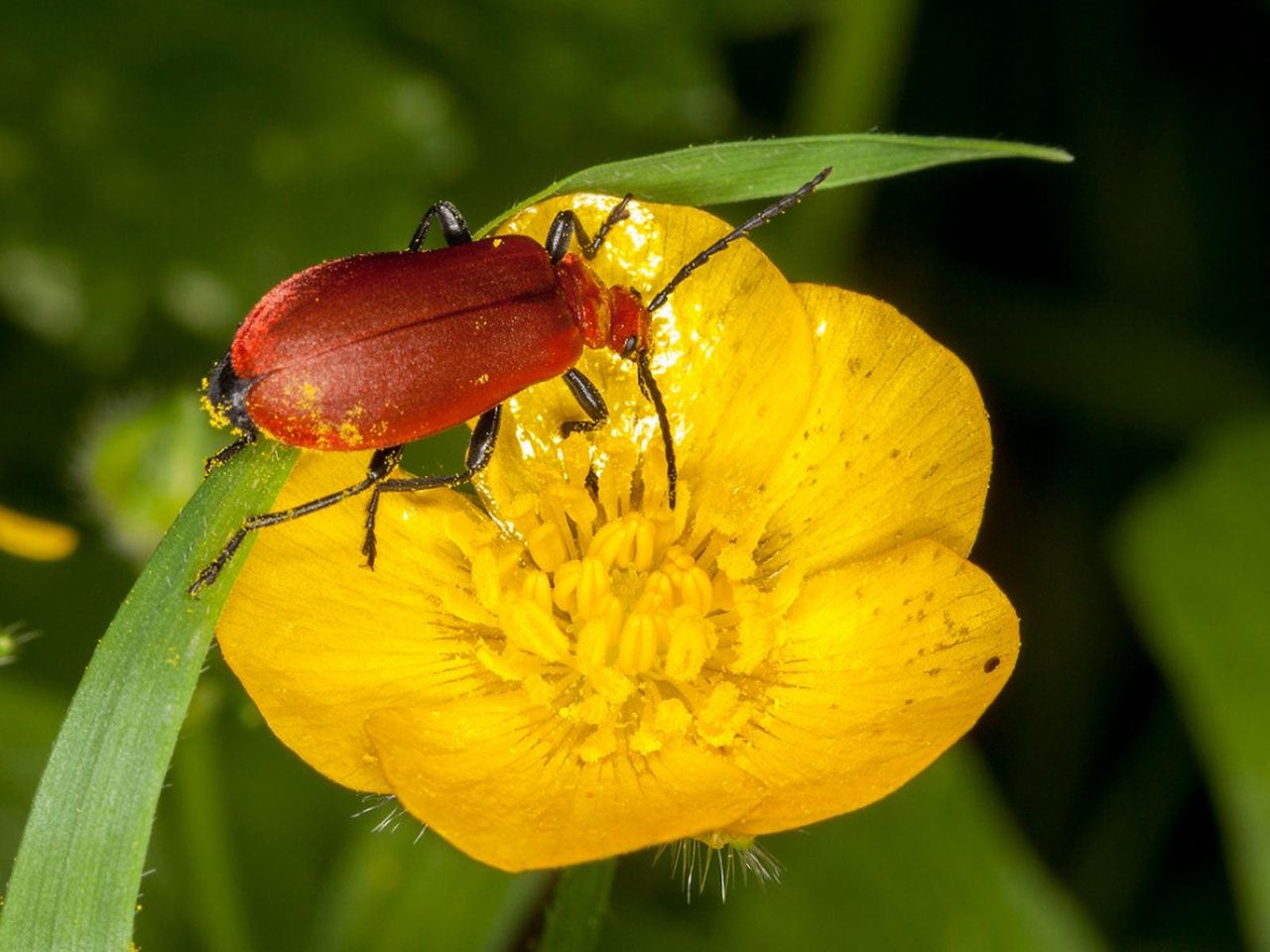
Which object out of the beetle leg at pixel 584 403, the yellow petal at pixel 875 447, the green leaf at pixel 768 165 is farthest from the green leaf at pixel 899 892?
the green leaf at pixel 768 165

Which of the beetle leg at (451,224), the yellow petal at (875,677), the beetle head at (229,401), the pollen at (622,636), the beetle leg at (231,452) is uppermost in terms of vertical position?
the beetle leg at (451,224)

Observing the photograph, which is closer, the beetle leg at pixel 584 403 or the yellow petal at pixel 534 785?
the yellow petal at pixel 534 785

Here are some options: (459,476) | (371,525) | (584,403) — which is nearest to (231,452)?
(371,525)

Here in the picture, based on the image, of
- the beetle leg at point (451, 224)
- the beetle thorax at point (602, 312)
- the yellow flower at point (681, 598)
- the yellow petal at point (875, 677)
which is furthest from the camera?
the beetle leg at point (451, 224)

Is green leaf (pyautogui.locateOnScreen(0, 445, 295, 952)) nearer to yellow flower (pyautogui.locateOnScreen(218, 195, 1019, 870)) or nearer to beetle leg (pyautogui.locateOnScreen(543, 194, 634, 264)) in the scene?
yellow flower (pyautogui.locateOnScreen(218, 195, 1019, 870))

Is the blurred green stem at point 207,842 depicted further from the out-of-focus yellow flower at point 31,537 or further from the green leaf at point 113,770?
the green leaf at point 113,770

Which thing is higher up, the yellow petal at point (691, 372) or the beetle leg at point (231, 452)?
the beetle leg at point (231, 452)

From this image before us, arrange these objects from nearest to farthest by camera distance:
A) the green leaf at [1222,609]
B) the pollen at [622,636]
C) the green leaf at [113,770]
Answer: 1. the green leaf at [113,770]
2. the pollen at [622,636]
3. the green leaf at [1222,609]
